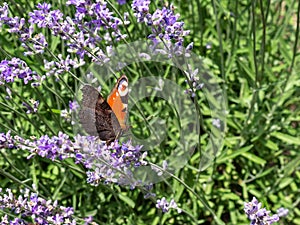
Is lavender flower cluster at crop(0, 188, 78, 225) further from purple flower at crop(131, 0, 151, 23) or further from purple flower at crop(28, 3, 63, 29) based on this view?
purple flower at crop(131, 0, 151, 23)

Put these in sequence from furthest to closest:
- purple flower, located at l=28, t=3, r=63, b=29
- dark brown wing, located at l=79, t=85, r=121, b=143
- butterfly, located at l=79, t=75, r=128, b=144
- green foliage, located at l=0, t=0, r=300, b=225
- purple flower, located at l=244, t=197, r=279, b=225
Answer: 1. green foliage, located at l=0, t=0, r=300, b=225
2. purple flower, located at l=28, t=3, r=63, b=29
3. dark brown wing, located at l=79, t=85, r=121, b=143
4. butterfly, located at l=79, t=75, r=128, b=144
5. purple flower, located at l=244, t=197, r=279, b=225

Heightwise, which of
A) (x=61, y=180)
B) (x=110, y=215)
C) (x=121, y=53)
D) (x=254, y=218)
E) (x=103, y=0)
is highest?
(x=103, y=0)

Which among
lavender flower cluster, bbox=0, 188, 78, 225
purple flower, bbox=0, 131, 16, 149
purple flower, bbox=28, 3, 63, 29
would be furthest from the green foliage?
purple flower, bbox=28, 3, 63, 29

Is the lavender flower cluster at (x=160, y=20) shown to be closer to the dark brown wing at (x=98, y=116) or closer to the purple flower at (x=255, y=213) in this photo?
the dark brown wing at (x=98, y=116)

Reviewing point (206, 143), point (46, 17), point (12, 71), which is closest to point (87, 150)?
point (12, 71)

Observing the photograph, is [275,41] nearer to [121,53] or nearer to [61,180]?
[121,53]

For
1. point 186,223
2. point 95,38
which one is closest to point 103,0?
point 95,38

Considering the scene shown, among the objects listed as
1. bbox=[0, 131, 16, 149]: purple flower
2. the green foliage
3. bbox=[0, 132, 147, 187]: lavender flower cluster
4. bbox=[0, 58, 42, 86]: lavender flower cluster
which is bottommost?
the green foliage
